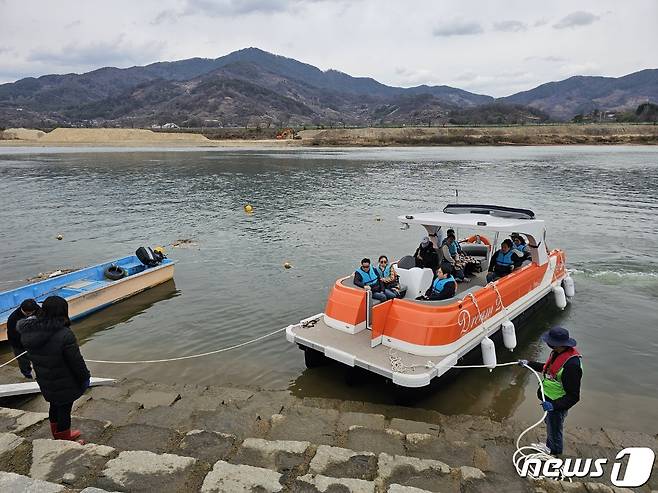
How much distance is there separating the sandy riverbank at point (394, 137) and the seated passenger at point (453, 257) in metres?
93.6

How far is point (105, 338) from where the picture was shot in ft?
39.5

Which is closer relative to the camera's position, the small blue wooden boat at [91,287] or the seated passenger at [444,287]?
the seated passenger at [444,287]

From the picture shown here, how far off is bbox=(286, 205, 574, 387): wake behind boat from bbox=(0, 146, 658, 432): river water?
0.90 meters

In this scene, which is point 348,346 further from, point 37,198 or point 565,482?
point 37,198

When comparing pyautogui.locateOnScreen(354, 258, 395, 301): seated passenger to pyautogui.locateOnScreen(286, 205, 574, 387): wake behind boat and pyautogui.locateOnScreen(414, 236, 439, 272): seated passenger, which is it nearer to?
pyautogui.locateOnScreen(286, 205, 574, 387): wake behind boat

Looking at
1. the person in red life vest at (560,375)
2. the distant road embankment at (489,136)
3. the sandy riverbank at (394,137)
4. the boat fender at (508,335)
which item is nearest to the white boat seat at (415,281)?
the boat fender at (508,335)

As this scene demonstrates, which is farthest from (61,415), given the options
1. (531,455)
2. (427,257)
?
(427,257)

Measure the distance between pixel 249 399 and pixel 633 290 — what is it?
13150 mm

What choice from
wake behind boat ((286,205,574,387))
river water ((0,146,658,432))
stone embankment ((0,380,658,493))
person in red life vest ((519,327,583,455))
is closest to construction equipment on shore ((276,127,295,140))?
river water ((0,146,658,432))

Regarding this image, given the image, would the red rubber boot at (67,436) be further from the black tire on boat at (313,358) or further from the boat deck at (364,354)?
the black tire on boat at (313,358)

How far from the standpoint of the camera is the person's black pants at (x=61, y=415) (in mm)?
6027

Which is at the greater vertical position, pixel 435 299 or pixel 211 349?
pixel 435 299

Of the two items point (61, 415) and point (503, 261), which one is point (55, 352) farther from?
point (503, 261)

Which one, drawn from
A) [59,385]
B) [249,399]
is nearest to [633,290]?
[249,399]
